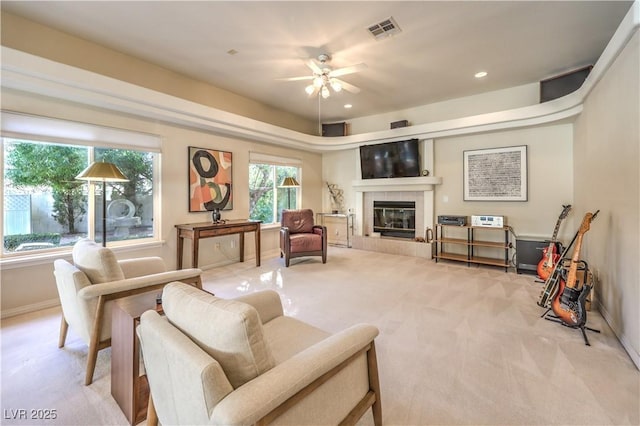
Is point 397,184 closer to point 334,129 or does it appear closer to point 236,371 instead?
point 334,129

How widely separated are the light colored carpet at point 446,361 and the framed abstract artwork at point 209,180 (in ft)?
5.61

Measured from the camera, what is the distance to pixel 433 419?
1556 mm

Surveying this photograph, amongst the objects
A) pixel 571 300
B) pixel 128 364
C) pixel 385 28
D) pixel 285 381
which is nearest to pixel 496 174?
pixel 571 300

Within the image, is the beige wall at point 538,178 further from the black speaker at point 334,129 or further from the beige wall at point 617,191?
the black speaker at point 334,129

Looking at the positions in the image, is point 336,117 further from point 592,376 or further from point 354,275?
point 592,376

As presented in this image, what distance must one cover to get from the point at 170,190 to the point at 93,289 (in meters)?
2.78

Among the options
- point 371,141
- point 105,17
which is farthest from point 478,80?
point 105,17

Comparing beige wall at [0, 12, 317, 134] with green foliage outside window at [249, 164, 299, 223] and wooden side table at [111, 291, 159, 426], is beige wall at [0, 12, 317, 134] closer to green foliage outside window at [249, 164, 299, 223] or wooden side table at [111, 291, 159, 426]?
green foliage outside window at [249, 164, 299, 223]

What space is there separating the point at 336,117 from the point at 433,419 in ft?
20.4

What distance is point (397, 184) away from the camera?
592 centimetres

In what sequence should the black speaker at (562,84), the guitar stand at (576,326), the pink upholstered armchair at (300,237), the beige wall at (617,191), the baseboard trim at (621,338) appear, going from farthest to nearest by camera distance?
the pink upholstered armchair at (300,237) → the black speaker at (562,84) → the guitar stand at (576,326) → the beige wall at (617,191) → the baseboard trim at (621,338)

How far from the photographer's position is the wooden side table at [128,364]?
1.53 meters

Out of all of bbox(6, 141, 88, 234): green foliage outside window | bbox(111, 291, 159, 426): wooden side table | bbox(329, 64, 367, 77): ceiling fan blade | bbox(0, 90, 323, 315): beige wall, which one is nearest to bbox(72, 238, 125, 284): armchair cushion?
bbox(111, 291, 159, 426): wooden side table

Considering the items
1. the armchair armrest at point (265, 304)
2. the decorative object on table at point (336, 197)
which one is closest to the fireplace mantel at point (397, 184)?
the decorative object on table at point (336, 197)
